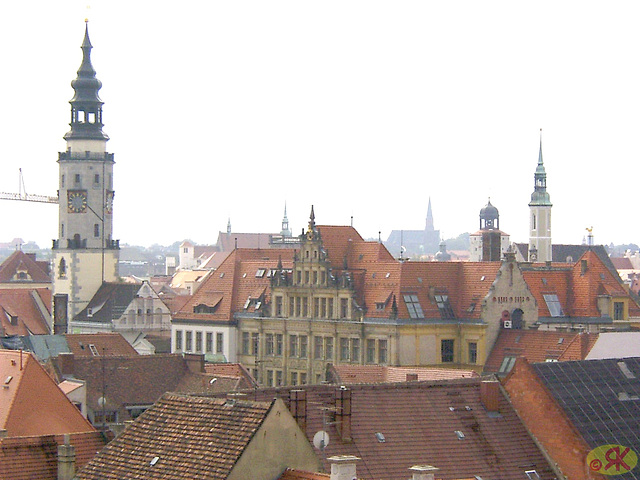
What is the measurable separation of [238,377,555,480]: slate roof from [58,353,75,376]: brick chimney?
30375 millimetres

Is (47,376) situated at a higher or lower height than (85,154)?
lower

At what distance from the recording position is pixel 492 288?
372 feet

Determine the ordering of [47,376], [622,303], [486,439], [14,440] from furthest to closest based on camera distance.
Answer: [622,303] → [47,376] → [486,439] → [14,440]

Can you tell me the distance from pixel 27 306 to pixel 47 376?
3677 inches

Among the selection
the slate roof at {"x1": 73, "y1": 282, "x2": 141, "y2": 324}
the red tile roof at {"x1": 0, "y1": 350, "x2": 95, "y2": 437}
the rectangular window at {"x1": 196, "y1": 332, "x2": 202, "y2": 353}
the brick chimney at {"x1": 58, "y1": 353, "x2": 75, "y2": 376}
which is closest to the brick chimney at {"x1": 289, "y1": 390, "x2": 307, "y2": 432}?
the red tile roof at {"x1": 0, "y1": 350, "x2": 95, "y2": 437}

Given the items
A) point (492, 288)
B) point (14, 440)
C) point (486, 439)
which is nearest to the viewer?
point (14, 440)

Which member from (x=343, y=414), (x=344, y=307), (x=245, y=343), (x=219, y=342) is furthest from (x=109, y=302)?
(x=343, y=414)

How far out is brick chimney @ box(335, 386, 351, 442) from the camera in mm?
56500

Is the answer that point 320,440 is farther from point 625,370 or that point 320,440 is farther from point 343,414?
point 625,370

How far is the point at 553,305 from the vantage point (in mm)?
119625

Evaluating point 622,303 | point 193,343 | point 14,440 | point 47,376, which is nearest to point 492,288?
point 622,303

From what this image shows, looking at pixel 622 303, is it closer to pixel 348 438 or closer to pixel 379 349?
pixel 379 349

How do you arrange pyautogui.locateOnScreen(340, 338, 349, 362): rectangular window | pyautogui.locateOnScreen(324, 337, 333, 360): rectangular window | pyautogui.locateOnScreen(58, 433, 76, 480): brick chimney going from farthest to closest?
pyautogui.locateOnScreen(324, 337, 333, 360): rectangular window
pyautogui.locateOnScreen(340, 338, 349, 362): rectangular window
pyautogui.locateOnScreen(58, 433, 76, 480): brick chimney

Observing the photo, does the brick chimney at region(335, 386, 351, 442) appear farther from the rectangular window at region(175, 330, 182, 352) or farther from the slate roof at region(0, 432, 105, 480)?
the rectangular window at region(175, 330, 182, 352)
